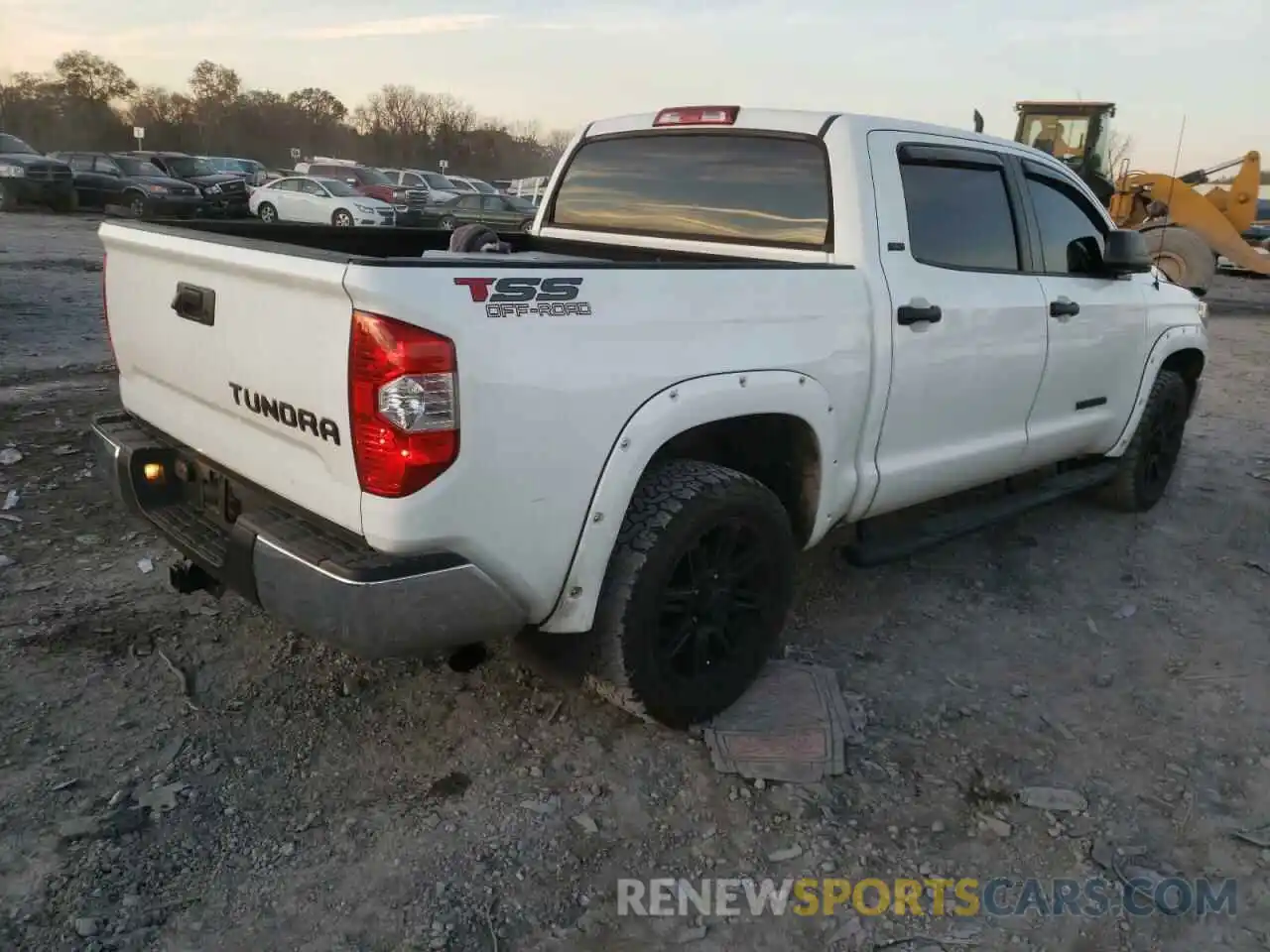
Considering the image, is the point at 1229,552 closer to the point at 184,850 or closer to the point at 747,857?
the point at 747,857

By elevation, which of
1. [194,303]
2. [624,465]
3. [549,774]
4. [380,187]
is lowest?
[549,774]

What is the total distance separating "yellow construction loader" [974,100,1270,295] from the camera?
15.7 m

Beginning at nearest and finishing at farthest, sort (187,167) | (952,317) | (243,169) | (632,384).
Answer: (632,384)
(952,317)
(187,167)
(243,169)

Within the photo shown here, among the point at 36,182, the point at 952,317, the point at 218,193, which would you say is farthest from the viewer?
the point at 218,193

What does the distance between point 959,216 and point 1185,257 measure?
47.0ft

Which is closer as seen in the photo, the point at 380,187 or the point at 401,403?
the point at 401,403

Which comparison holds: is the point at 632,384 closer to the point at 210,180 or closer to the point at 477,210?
the point at 477,210

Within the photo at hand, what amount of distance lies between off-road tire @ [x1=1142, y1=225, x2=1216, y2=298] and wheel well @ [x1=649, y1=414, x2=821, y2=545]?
1473cm

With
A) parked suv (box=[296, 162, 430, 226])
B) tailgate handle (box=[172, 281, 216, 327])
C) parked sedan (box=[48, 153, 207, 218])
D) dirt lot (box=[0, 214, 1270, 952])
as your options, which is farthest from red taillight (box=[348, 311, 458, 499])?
parked sedan (box=[48, 153, 207, 218])

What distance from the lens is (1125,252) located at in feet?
13.8

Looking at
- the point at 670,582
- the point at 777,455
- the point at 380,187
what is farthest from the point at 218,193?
the point at 670,582

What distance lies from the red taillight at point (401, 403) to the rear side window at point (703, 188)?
5.52 feet

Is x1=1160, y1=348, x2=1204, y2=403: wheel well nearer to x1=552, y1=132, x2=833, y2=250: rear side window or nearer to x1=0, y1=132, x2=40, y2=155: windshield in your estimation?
x1=552, y1=132, x2=833, y2=250: rear side window

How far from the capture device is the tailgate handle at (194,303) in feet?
8.73
